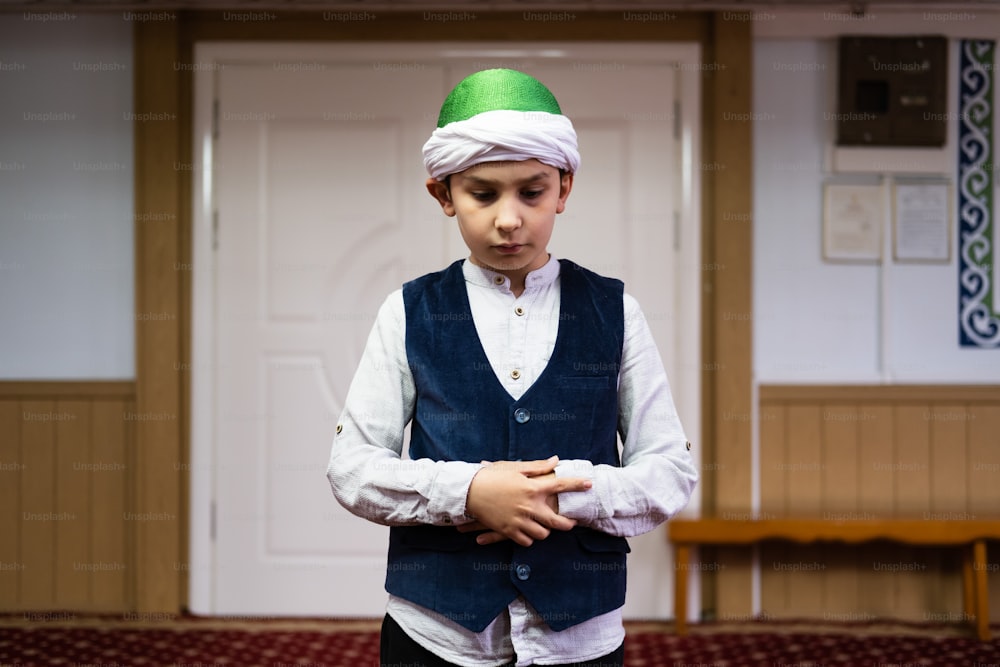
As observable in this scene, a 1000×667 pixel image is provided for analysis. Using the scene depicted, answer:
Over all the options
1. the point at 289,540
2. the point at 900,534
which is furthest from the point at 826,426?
the point at 289,540

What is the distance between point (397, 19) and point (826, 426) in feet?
7.22

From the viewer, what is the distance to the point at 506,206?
1153 mm

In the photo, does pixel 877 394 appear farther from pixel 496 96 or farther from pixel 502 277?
pixel 496 96

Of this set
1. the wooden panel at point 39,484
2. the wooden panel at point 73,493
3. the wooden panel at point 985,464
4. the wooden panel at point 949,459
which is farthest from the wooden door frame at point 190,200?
the wooden panel at point 985,464

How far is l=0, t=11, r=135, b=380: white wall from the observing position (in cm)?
352

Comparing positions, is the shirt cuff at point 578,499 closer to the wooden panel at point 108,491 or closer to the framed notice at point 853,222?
the framed notice at point 853,222

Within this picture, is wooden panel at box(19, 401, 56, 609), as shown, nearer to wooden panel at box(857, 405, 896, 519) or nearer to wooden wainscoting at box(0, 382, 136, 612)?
wooden wainscoting at box(0, 382, 136, 612)

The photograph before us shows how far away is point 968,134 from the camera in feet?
11.4

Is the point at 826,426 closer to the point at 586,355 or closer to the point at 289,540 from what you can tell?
the point at 289,540

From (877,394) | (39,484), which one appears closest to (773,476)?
(877,394)

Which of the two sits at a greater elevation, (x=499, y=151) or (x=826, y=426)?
(x=499, y=151)

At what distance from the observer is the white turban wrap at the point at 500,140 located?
3.74ft

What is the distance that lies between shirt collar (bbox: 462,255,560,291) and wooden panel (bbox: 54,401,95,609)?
2733 millimetres

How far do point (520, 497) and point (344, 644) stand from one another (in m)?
2.33
